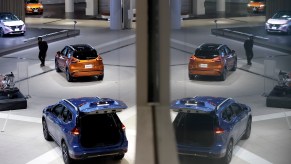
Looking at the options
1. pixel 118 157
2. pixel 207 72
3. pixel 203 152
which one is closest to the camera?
pixel 203 152

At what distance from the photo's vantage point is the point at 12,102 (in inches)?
415

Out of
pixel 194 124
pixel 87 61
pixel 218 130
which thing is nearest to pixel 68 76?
pixel 87 61

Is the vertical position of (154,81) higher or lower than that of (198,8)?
lower

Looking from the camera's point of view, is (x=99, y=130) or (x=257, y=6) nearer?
(x=99, y=130)

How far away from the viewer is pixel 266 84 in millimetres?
12141

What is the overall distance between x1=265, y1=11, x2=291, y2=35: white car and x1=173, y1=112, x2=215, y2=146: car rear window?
1434 centimetres

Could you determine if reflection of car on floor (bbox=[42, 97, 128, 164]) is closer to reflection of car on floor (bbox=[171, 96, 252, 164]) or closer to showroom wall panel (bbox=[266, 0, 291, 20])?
reflection of car on floor (bbox=[171, 96, 252, 164])

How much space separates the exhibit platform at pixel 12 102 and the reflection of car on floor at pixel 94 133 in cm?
274

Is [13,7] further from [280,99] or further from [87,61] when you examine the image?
[280,99]

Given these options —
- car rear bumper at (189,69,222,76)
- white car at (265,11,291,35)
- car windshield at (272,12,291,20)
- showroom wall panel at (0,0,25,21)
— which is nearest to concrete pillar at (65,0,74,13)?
showroom wall panel at (0,0,25,21)

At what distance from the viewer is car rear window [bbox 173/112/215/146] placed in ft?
23.7

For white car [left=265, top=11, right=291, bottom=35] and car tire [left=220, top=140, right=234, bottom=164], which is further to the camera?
white car [left=265, top=11, right=291, bottom=35]

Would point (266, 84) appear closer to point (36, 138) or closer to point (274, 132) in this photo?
point (274, 132)

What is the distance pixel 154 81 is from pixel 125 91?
22.5 feet
